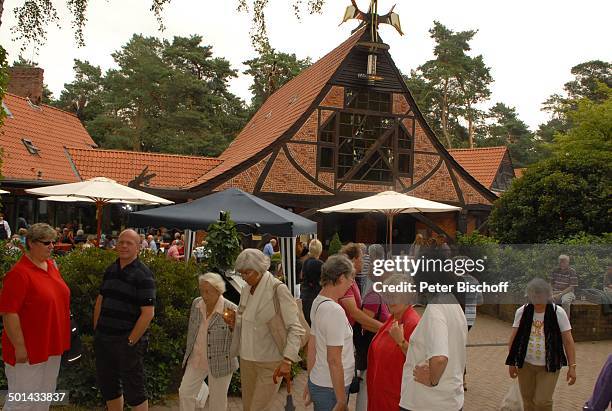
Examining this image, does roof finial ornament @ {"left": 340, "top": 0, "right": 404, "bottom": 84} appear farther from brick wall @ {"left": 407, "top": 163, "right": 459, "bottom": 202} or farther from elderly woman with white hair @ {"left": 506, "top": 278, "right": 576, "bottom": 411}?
elderly woman with white hair @ {"left": 506, "top": 278, "right": 576, "bottom": 411}

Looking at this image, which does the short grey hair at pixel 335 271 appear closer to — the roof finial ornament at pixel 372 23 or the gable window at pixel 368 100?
the gable window at pixel 368 100

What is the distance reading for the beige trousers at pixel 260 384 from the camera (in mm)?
4434

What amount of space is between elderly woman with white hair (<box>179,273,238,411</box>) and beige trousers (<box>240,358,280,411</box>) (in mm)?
378

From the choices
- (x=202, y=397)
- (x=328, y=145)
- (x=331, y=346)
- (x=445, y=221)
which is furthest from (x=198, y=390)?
(x=445, y=221)

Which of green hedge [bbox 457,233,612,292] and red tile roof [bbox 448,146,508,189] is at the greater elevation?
red tile roof [bbox 448,146,508,189]

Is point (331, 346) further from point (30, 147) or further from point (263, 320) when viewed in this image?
point (30, 147)

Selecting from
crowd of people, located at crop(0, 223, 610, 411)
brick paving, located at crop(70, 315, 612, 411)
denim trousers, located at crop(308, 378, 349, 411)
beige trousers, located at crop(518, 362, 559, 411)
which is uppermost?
crowd of people, located at crop(0, 223, 610, 411)

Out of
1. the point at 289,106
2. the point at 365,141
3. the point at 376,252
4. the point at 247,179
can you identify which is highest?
the point at 289,106

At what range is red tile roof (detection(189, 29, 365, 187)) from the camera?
18609 millimetres

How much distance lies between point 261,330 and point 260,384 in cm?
40

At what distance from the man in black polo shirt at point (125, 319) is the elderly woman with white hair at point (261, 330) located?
79 centimetres

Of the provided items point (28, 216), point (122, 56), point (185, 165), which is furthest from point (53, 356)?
point (122, 56)

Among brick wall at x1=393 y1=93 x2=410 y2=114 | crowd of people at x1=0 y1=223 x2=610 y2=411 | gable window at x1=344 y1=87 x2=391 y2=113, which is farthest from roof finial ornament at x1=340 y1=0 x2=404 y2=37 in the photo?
crowd of people at x1=0 y1=223 x2=610 y2=411

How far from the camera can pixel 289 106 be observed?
2142 centimetres
